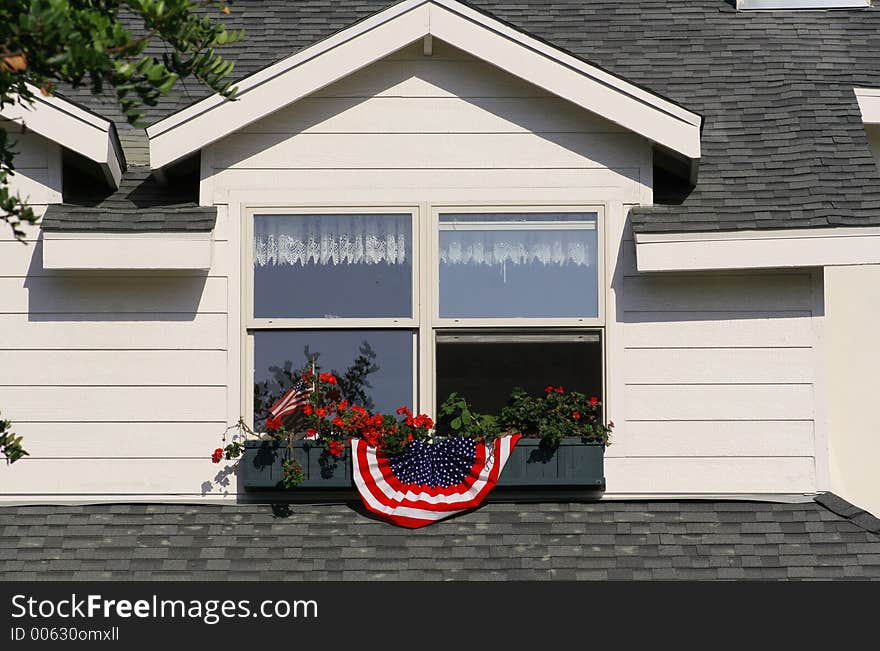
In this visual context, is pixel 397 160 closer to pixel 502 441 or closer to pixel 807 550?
pixel 502 441

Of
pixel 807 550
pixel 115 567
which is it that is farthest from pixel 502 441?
pixel 115 567

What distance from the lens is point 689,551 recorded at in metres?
8.40

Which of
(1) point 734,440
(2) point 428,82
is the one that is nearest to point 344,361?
(2) point 428,82

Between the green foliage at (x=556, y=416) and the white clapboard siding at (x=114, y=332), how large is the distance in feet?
6.53

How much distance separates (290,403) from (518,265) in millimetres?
1786

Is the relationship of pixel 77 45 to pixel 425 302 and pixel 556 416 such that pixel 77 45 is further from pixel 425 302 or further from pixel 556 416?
pixel 556 416

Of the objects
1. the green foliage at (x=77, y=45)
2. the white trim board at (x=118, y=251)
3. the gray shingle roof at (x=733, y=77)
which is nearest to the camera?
the green foliage at (x=77, y=45)

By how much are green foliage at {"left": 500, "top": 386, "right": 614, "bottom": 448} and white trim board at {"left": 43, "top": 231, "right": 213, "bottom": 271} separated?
226 centimetres

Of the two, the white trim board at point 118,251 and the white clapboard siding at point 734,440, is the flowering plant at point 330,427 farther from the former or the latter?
the white clapboard siding at point 734,440

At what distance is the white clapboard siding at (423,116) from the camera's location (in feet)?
30.1

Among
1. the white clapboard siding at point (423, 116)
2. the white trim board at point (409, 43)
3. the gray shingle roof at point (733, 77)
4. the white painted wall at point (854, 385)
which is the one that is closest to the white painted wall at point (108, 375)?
the white trim board at point (409, 43)

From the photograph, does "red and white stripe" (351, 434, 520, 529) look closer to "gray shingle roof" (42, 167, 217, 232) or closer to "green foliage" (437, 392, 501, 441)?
"green foliage" (437, 392, 501, 441)

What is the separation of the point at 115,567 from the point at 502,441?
8.39ft

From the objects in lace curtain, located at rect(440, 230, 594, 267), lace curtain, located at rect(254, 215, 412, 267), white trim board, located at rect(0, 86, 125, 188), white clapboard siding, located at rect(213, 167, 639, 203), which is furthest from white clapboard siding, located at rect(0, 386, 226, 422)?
lace curtain, located at rect(440, 230, 594, 267)
